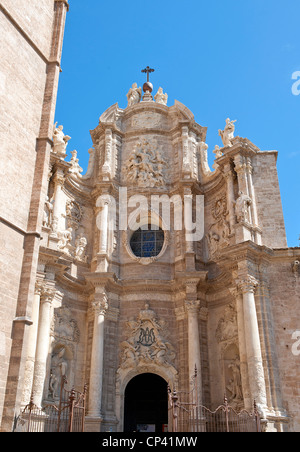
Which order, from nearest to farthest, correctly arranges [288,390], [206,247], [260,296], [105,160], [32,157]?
1. [32,157]
2. [288,390]
3. [260,296]
4. [206,247]
5. [105,160]

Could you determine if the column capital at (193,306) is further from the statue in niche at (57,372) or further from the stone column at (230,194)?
the statue in niche at (57,372)

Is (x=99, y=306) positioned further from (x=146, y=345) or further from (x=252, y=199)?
(x=252, y=199)

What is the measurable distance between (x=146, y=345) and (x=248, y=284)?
14.6 ft

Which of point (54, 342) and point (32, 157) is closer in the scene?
point (32, 157)

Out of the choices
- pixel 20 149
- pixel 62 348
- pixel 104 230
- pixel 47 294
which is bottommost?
pixel 62 348

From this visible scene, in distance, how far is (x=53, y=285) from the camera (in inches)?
616

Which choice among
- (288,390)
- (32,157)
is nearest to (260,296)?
(288,390)

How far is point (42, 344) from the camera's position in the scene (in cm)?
1477

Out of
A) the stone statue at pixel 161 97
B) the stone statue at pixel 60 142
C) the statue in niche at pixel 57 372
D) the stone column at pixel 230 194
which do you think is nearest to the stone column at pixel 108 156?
the stone statue at pixel 60 142

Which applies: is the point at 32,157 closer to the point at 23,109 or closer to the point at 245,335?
the point at 23,109

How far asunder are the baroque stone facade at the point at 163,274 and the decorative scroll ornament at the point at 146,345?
0.04 m

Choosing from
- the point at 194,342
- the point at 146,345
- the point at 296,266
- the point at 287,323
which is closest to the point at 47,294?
the point at 146,345

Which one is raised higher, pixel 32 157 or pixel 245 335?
pixel 32 157

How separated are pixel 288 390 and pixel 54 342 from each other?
24.6ft
